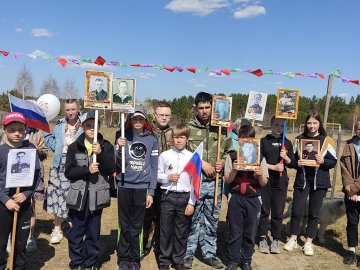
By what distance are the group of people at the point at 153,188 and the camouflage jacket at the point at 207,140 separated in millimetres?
15

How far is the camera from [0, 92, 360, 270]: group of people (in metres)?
4.43

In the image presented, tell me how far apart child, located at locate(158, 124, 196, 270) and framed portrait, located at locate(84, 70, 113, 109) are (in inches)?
40.7

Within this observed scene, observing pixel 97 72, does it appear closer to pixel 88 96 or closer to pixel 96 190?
pixel 88 96

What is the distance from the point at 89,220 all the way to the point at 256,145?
8.17 ft

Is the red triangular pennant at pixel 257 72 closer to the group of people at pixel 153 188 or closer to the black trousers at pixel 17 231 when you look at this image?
the group of people at pixel 153 188

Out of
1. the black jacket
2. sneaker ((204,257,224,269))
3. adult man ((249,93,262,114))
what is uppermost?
adult man ((249,93,262,114))

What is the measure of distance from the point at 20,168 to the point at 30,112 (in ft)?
4.73

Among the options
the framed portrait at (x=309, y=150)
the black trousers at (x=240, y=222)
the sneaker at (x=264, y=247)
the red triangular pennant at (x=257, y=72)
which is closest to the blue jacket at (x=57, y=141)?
the black trousers at (x=240, y=222)

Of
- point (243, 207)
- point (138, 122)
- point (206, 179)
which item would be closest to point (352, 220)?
point (243, 207)

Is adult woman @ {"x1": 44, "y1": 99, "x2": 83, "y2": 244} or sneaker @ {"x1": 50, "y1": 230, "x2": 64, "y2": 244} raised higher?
adult woman @ {"x1": 44, "y1": 99, "x2": 83, "y2": 244}

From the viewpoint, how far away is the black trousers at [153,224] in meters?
5.24

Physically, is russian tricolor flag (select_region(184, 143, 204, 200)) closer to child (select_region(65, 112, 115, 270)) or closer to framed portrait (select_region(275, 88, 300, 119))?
child (select_region(65, 112, 115, 270))

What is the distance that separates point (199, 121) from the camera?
5.25m

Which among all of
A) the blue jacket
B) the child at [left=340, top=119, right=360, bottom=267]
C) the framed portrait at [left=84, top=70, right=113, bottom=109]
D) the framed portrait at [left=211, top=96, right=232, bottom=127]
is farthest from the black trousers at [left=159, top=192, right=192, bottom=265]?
the child at [left=340, top=119, right=360, bottom=267]
